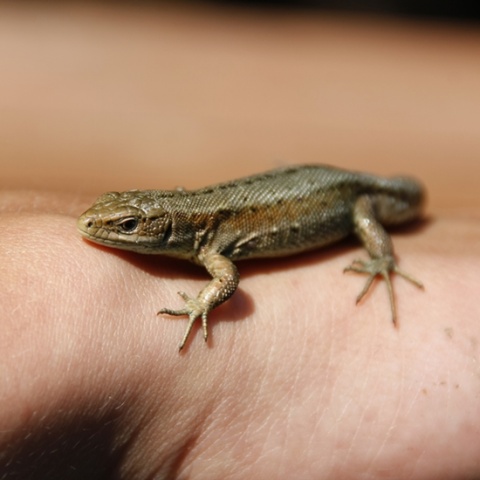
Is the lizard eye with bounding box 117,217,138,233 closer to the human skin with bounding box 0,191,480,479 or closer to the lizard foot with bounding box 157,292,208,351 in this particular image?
the human skin with bounding box 0,191,480,479

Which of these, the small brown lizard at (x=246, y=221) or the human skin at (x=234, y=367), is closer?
the human skin at (x=234, y=367)

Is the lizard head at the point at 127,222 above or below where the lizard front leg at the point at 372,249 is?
above

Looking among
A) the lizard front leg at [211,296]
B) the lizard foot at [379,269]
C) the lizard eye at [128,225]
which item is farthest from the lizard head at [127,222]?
the lizard foot at [379,269]

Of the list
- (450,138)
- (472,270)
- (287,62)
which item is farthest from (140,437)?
(287,62)

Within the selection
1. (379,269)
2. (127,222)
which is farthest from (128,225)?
(379,269)

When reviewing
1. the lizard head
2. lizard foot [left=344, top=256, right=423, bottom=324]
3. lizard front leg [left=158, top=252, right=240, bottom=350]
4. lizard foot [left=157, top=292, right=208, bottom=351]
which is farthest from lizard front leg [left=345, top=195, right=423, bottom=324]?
the lizard head

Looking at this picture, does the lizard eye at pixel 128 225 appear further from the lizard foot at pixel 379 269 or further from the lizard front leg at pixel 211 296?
the lizard foot at pixel 379 269

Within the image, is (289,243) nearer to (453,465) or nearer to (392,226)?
(392,226)
